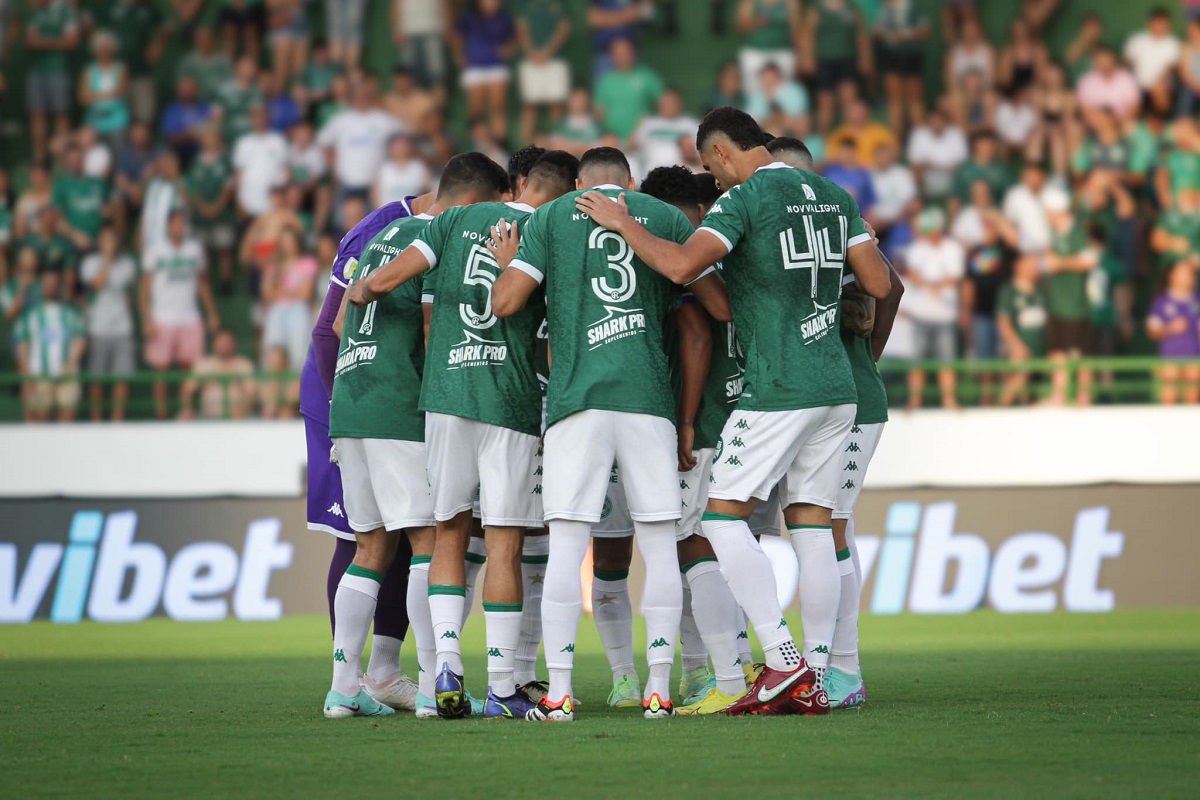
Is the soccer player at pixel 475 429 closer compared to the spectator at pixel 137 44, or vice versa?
the soccer player at pixel 475 429

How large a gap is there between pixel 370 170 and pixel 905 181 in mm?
5995

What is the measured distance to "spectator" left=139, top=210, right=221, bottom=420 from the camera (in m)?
18.6

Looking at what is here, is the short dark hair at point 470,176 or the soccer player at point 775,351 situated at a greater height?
the short dark hair at point 470,176

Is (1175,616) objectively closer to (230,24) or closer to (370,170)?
(370,170)

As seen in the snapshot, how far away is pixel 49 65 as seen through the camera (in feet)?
70.7

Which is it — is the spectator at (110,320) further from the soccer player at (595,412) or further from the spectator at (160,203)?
the soccer player at (595,412)

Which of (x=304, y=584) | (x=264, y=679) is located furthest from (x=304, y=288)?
(x=264, y=679)

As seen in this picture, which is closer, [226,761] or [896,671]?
[226,761]

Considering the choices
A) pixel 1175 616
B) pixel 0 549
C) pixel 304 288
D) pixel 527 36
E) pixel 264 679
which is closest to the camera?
pixel 264 679

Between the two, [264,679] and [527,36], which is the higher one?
[527,36]

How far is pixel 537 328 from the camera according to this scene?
25.8ft

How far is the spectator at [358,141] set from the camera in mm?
19422

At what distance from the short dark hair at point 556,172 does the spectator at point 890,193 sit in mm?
10901

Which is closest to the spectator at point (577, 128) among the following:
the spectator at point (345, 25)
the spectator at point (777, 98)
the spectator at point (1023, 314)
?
the spectator at point (777, 98)
